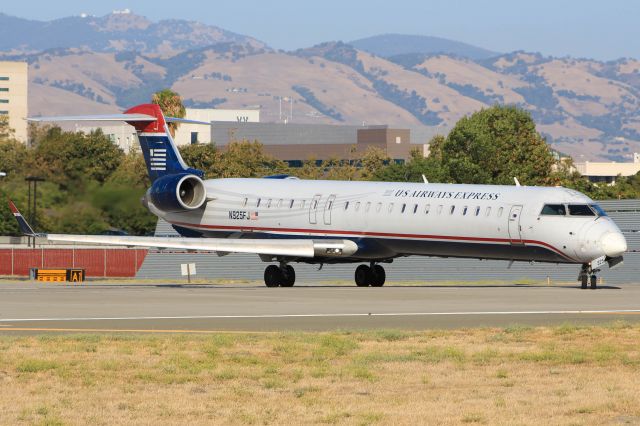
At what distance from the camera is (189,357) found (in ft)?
63.5

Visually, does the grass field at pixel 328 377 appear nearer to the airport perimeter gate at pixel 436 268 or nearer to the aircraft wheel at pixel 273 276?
the aircraft wheel at pixel 273 276

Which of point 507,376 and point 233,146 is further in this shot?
point 233,146

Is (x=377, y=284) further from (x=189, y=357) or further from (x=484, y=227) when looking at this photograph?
(x=189, y=357)

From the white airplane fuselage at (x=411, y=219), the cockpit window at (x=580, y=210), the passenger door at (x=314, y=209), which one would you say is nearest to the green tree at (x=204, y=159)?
the white airplane fuselage at (x=411, y=219)

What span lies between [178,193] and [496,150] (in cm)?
5991

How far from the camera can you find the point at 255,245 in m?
40.0

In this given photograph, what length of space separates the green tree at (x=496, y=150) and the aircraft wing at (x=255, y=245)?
56.2 m

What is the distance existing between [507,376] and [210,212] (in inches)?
1096

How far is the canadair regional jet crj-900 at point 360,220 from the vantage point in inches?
1457

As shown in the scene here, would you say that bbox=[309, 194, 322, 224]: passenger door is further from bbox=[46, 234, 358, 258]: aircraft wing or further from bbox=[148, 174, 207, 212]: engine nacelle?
bbox=[148, 174, 207, 212]: engine nacelle

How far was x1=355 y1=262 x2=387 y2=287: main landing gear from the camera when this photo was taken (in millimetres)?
43156

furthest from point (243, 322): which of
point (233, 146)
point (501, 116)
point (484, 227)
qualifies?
point (233, 146)

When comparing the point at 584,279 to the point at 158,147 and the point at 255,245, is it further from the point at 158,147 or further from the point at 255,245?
the point at 158,147

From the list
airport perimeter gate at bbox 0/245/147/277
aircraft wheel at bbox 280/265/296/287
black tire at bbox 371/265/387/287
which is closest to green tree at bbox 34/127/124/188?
airport perimeter gate at bbox 0/245/147/277
